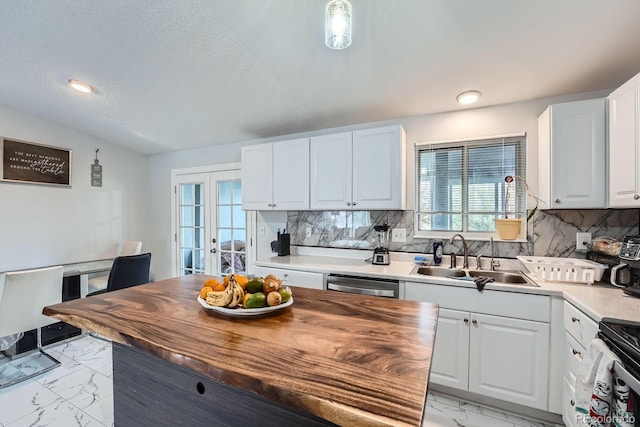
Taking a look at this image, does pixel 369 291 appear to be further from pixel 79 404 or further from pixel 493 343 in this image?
pixel 79 404

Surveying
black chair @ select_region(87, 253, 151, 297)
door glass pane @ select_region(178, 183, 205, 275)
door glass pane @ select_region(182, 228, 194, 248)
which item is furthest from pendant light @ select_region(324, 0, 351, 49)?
door glass pane @ select_region(182, 228, 194, 248)

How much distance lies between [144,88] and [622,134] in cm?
362

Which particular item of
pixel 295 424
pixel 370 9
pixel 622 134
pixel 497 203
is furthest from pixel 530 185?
pixel 295 424

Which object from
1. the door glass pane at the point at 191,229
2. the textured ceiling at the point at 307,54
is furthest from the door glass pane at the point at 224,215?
the textured ceiling at the point at 307,54

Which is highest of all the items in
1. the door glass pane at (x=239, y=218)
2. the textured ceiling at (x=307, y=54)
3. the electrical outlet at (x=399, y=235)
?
the textured ceiling at (x=307, y=54)

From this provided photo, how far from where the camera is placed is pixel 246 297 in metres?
1.19

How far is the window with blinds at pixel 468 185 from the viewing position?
93.6 inches

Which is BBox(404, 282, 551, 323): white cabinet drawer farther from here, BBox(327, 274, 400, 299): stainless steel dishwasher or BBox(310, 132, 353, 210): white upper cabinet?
BBox(310, 132, 353, 210): white upper cabinet

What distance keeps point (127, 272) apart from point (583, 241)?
13.5 ft

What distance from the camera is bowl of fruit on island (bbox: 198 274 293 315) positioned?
1.16 meters

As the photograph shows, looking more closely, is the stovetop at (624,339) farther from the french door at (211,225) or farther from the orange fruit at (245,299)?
the french door at (211,225)

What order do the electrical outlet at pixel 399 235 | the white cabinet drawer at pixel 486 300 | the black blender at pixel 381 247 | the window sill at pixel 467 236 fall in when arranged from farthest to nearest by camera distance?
the electrical outlet at pixel 399 235
the black blender at pixel 381 247
the window sill at pixel 467 236
the white cabinet drawer at pixel 486 300

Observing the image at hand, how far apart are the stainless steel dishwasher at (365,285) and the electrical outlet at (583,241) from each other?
1418 mm

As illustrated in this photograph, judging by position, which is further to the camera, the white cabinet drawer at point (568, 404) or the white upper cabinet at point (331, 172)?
the white upper cabinet at point (331, 172)
